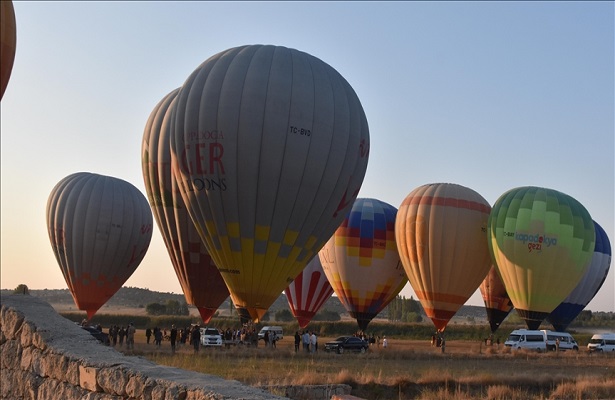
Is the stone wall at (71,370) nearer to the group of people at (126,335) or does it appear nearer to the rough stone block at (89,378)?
the rough stone block at (89,378)

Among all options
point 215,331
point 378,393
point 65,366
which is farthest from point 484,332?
point 65,366

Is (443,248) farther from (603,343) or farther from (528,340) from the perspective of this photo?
(603,343)

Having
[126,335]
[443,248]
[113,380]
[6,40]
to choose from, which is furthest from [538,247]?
[113,380]

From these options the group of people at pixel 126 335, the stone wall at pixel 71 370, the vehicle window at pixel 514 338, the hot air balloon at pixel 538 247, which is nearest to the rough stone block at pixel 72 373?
the stone wall at pixel 71 370

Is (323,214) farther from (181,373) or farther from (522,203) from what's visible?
(181,373)

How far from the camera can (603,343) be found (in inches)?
1930

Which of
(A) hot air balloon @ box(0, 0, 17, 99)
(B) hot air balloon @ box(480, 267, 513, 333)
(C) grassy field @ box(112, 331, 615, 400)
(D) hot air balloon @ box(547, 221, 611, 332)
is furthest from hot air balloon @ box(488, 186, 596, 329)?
(A) hot air balloon @ box(0, 0, 17, 99)

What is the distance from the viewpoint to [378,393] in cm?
1927

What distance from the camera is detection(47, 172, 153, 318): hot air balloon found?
42.8 m

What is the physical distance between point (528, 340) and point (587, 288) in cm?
1405

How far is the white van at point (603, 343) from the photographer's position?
1895 inches

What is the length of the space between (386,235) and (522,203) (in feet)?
29.3

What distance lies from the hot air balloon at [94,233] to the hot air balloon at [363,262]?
463 inches

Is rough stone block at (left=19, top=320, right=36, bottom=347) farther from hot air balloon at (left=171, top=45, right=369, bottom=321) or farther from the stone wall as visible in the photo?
hot air balloon at (left=171, top=45, right=369, bottom=321)
